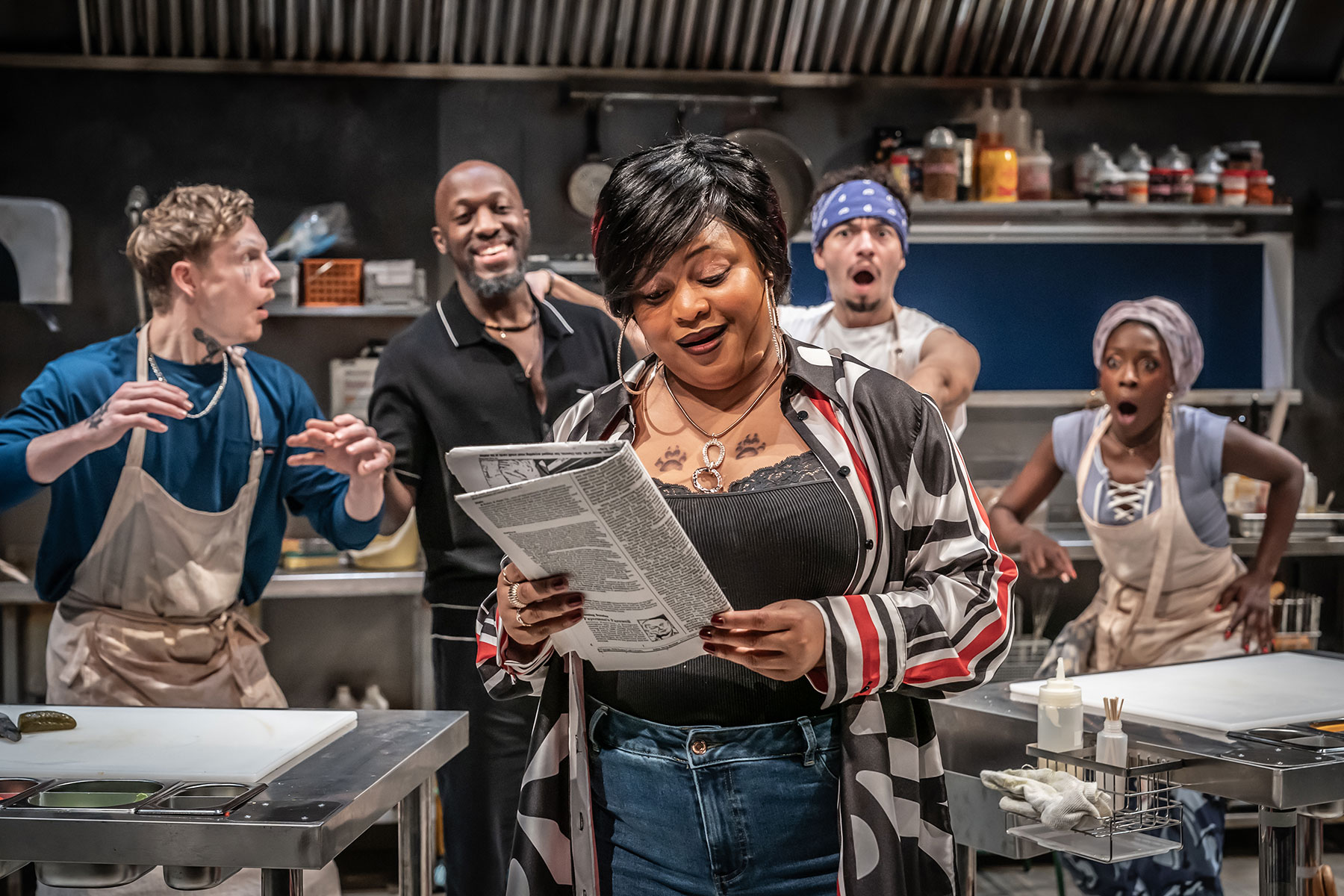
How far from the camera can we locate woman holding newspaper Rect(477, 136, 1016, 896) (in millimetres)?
1481

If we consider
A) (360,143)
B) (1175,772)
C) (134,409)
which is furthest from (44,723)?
(360,143)

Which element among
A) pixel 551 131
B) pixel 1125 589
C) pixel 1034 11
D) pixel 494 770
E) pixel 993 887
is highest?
pixel 1034 11

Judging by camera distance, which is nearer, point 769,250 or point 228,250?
point 769,250

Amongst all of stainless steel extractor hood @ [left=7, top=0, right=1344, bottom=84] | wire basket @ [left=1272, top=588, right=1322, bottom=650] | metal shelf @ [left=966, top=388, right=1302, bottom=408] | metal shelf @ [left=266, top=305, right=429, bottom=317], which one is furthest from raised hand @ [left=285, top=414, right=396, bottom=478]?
wire basket @ [left=1272, top=588, right=1322, bottom=650]

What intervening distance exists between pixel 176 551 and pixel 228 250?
66cm

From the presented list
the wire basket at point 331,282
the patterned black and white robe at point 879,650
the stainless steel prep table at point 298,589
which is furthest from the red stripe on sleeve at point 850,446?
the wire basket at point 331,282

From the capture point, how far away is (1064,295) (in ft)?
15.9

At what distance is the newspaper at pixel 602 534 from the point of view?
4.17ft

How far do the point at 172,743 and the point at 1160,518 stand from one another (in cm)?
264

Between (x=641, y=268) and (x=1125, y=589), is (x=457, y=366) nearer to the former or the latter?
(x=641, y=268)

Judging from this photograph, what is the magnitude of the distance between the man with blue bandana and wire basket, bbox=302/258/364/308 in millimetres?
1620

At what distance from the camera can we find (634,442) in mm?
1683

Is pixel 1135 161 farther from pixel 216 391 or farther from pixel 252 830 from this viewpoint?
pixel 252 830

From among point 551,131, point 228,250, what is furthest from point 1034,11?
point 228,250
